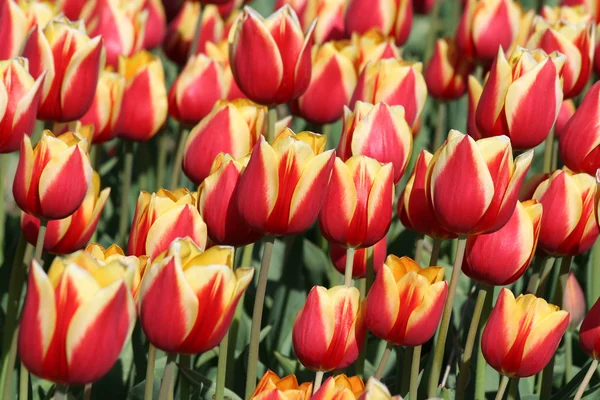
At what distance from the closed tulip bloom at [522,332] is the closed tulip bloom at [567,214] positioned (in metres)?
0.18

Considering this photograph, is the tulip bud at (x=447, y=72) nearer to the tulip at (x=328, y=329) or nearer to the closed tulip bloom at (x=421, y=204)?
the closed tulip bloom at (x=421, y=204)

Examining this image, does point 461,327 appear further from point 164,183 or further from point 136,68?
point 164,183

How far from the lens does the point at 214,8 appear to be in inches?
106

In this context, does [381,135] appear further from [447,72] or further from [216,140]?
[447,72]

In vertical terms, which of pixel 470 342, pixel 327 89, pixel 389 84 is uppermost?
pixel 389 84

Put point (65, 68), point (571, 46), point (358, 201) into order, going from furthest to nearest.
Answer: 1. point (571, 46)
2. point (65, 68)
3. point (358, 201)

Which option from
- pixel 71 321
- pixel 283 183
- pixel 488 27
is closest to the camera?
pixel 71 321

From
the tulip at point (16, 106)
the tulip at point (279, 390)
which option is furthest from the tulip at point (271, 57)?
the tulip at point (279, 390)

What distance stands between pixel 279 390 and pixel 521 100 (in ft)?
2.06

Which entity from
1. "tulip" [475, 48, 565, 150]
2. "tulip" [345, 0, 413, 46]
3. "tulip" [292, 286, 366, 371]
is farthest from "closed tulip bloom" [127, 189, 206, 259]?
"tulip" [345, 0, 413, 46]

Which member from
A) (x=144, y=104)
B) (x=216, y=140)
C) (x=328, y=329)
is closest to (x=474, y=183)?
(x=328, y=329)

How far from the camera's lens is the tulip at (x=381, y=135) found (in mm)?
1454

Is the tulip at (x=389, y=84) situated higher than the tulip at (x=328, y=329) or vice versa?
the tulip at (x=389, y=84)

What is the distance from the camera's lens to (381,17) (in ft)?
7.85
